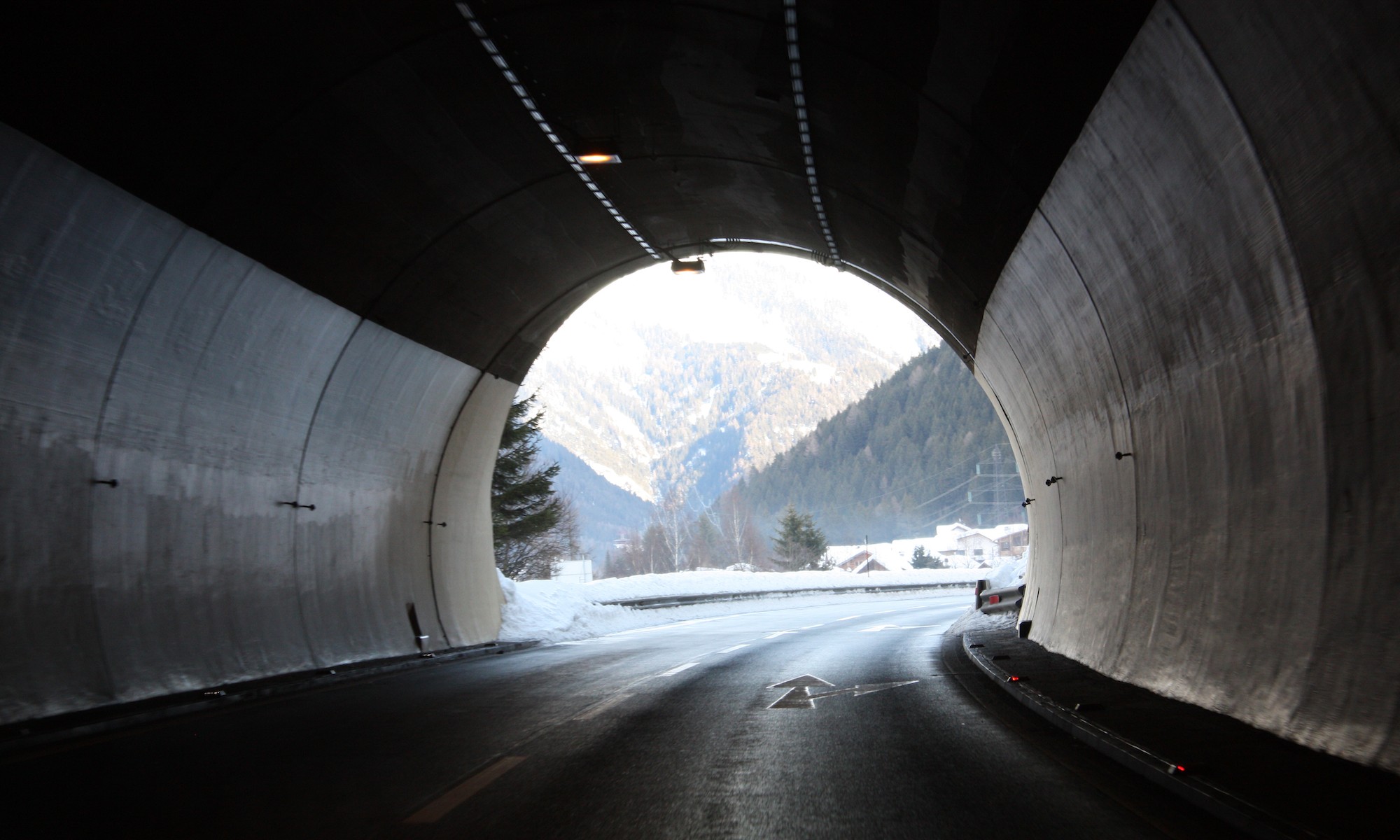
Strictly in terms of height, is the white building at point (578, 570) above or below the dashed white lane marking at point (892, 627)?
above

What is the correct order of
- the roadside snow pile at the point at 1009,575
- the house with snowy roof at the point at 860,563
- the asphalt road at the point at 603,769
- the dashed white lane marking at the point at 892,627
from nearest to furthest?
the asphalt road at the point at 603,769 → the dashed white lane marking at the point at 892,627 → the roadside snow pile at the point at 1009,575 → the house with snowy roof at the point at 860,563

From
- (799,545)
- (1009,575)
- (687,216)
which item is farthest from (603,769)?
(799,545)

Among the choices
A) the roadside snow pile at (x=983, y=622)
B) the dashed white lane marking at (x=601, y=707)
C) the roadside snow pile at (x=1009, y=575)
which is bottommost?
the dashed white lane marking at (x=601, y=707)

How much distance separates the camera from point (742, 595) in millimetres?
38781

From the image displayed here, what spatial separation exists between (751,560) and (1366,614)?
137025 millimetres

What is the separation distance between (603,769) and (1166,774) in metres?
3.30

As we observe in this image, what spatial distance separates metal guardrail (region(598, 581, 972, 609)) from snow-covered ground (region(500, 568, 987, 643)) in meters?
0.14

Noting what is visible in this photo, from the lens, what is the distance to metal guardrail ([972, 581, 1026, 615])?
22.8m

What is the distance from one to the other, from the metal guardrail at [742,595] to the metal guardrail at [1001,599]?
9.95 metres

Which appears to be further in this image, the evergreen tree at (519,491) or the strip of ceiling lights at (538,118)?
the evergreen tree at (519,491)

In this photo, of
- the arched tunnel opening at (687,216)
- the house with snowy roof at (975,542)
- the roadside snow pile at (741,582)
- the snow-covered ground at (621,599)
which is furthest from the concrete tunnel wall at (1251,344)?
the house with snowy roof at (975,542)

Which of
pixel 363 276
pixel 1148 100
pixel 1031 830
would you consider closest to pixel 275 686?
pixel 363 276

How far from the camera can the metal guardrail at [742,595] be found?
30.3 m

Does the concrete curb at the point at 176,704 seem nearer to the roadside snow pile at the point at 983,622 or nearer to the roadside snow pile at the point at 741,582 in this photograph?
the roadside snow pile at the point at 983,622
